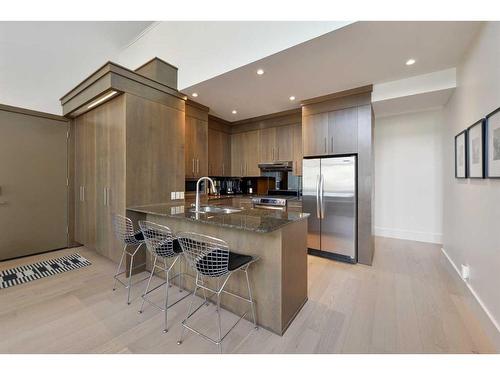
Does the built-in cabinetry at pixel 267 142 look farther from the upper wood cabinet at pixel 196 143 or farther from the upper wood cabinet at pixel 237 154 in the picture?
the upper wood cabinet at pixel 196 143

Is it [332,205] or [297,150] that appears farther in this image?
[297,150]

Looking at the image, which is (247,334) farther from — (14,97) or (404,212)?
(14,97)

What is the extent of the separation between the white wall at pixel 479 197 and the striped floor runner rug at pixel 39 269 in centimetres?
478

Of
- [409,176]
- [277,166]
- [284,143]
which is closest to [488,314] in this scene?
[409,176]

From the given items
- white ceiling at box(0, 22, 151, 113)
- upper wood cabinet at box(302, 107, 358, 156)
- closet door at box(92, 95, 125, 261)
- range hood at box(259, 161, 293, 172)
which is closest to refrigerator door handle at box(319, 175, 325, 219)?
upper wood cabinet at box(302, 107, 358, 156)

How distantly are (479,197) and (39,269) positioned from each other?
5.44 metres

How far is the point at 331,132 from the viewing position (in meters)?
3.48

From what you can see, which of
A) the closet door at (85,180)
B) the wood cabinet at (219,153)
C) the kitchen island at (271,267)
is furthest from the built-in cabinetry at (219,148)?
the kitchen island at (271,267)

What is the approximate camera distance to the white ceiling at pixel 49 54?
3375 millimetres

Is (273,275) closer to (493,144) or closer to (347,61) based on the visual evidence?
(493,144)

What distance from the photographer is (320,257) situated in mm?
3578

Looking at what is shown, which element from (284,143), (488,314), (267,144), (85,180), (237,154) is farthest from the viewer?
(237,154)
